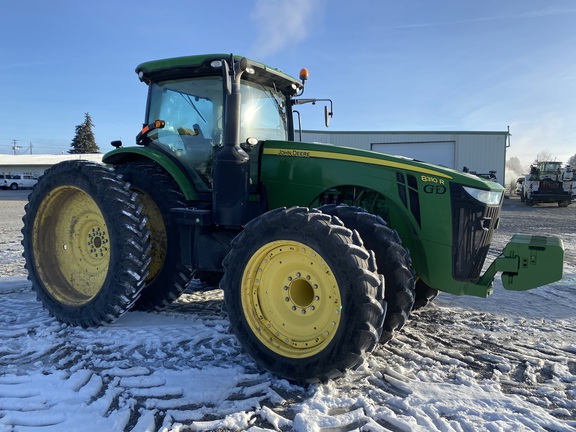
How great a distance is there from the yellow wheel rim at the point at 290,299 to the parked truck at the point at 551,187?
79.0ft

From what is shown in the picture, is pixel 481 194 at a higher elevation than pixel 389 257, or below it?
higher

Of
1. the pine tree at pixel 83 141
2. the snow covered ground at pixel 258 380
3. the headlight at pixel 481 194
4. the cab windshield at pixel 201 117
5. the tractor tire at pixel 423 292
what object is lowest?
the snow covered ground at pixel 258 380

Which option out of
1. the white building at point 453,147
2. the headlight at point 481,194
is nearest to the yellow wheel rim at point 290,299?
the headlight at point 481,194

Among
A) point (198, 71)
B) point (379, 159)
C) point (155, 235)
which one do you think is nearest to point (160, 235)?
point (155, 235)

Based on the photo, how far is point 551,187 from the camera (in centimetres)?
2314

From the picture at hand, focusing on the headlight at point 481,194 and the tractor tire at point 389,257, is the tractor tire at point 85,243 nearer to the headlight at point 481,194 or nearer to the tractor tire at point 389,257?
the tractor tire at point 389,257

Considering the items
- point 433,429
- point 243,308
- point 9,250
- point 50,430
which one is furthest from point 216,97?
point 9,250

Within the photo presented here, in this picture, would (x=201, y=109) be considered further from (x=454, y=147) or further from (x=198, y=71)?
(x=454, y=147)

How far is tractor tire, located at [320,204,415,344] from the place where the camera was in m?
3.14

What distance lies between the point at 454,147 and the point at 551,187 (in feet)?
23.9

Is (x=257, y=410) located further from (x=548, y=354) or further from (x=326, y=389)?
(x=548, y=354)

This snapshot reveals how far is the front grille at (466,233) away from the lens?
340 centimetres

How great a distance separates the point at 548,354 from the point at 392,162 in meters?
2.05

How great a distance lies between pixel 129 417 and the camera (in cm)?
259
